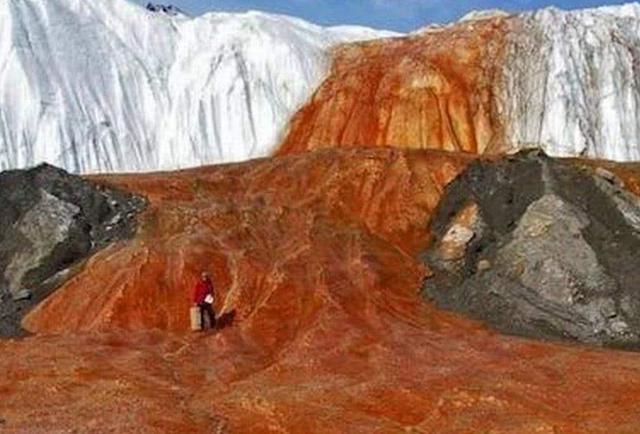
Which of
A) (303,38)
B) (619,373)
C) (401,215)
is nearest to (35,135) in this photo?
(303,38)

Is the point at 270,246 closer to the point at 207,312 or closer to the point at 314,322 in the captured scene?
the point at 207,312

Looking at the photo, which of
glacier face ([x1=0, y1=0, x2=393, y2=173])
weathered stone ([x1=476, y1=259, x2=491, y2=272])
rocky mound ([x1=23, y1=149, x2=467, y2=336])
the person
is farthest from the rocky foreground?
glacier face ([x1=0, y1=0, x2=393, y2=173])

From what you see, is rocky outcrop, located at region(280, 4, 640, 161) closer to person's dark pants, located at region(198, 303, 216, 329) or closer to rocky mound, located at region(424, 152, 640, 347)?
rocky mound, located at region(424, 152, 640, 347)

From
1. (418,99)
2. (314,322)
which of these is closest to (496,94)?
(418,99)

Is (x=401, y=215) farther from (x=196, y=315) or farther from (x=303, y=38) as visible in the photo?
(x=303, y=38)

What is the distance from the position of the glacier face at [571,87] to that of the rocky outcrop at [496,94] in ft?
0.15

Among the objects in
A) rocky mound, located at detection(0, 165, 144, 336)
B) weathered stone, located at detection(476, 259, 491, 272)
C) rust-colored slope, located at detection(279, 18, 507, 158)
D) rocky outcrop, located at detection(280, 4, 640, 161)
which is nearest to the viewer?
Answer: weathered stone, located at detection(476, 259, 491, 272)

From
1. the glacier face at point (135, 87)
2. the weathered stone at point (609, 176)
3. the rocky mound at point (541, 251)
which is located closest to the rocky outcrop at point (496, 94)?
the glacier face at point (135, 87)

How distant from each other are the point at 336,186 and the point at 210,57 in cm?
2280

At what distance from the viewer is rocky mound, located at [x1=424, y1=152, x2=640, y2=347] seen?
25938 mm

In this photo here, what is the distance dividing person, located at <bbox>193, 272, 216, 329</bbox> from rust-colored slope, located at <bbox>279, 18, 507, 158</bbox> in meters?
21.6

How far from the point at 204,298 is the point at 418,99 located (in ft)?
77.7

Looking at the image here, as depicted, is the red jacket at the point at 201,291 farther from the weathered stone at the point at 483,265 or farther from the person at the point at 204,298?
the weathered stone at the point at 483,265

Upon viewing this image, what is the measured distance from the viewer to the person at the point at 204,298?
82.5 feet
